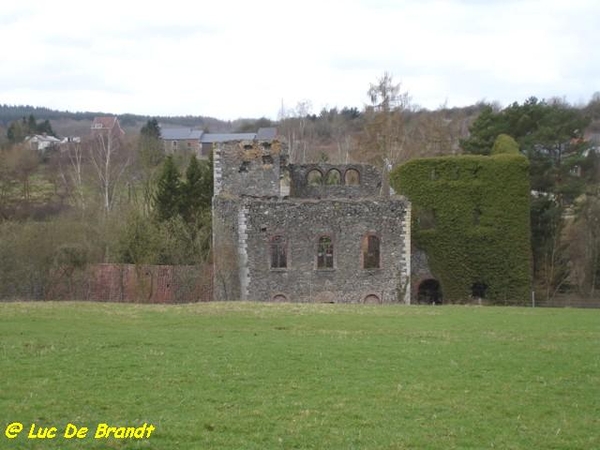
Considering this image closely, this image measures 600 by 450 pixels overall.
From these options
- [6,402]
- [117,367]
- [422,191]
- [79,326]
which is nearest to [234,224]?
[422,191]

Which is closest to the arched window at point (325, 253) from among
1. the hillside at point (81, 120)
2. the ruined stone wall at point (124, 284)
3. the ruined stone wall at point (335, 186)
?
the ruined stone wall at point (124, 284)

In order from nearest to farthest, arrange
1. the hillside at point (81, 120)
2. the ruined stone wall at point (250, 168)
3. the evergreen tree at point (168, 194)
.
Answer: the ruined stone wall at point (250, 168), the evergreen tree at point (168, 194), the hillside at point (81, 120)

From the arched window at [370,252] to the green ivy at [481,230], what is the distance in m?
2.30

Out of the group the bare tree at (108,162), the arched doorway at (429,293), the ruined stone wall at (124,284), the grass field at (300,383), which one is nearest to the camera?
the grass field at (300,383)

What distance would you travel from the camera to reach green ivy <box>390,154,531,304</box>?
3594cm

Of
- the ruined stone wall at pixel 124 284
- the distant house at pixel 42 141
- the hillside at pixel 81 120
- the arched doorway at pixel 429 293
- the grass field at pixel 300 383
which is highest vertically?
the hillside at pixel 81 120

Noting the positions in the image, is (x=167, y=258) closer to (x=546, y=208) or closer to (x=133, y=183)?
(x=546, y=208)

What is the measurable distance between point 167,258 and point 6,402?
77.1ft

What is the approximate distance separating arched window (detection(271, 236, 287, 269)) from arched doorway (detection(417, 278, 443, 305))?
304 inches

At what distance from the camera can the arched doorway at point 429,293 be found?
36531mm

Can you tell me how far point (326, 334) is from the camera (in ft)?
60.5

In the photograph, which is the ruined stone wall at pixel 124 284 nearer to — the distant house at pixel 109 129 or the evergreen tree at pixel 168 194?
the evergreen tree at pixel 168 194

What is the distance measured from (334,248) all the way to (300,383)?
70.1 feet

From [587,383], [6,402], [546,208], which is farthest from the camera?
[546,208]
